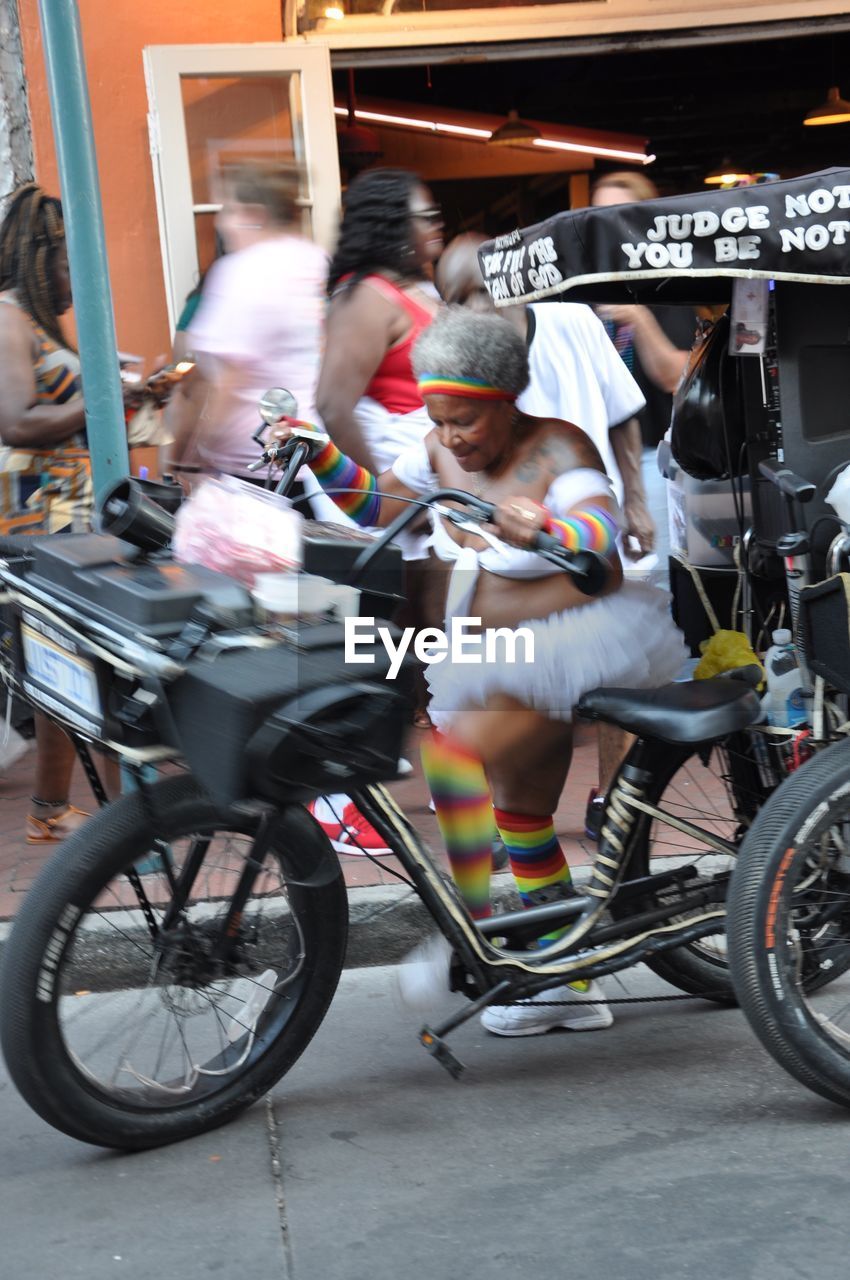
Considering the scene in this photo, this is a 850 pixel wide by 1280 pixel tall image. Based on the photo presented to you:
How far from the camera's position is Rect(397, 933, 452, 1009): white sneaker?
323cm

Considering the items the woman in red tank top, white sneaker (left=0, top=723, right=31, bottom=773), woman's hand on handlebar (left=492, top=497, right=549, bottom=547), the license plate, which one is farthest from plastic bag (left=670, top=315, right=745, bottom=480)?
white sneaker (left=0, top=723, right=31, bottom=773)

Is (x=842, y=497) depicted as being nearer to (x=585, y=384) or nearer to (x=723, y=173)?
(x=585, y=384)

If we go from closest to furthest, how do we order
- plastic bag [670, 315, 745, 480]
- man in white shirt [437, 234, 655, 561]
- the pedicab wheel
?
the pedicab wheel < plastic bag [670, 315, 745, 480] < man in white shirt [437, 234, 655, 561]

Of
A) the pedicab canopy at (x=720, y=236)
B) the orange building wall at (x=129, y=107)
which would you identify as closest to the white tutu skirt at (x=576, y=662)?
the pedicab canopy at (x=720, y=236)

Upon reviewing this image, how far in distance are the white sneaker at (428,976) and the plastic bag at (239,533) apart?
0.89m

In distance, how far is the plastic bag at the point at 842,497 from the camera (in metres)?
3.35

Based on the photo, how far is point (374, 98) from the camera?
388 inches

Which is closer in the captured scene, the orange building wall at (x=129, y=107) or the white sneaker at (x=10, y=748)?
the white sneaker at (x=10, y=748)

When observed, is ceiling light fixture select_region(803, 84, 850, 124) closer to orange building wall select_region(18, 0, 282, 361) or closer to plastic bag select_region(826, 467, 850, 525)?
orange building wall select_region(18, 0, 282, 361)

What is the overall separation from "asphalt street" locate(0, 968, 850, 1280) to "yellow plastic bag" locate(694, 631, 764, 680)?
2.74 ft

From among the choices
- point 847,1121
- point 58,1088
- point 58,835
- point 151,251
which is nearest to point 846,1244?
point 847,1121

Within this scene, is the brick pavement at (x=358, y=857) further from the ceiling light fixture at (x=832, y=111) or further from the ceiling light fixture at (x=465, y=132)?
the ceiling light fixture at (x=832, y=111)

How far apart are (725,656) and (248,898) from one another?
124 cm

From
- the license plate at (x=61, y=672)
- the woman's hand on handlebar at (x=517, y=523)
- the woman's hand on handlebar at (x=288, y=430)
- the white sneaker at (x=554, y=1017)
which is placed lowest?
the white sneaker at (x=554, y=1017)
